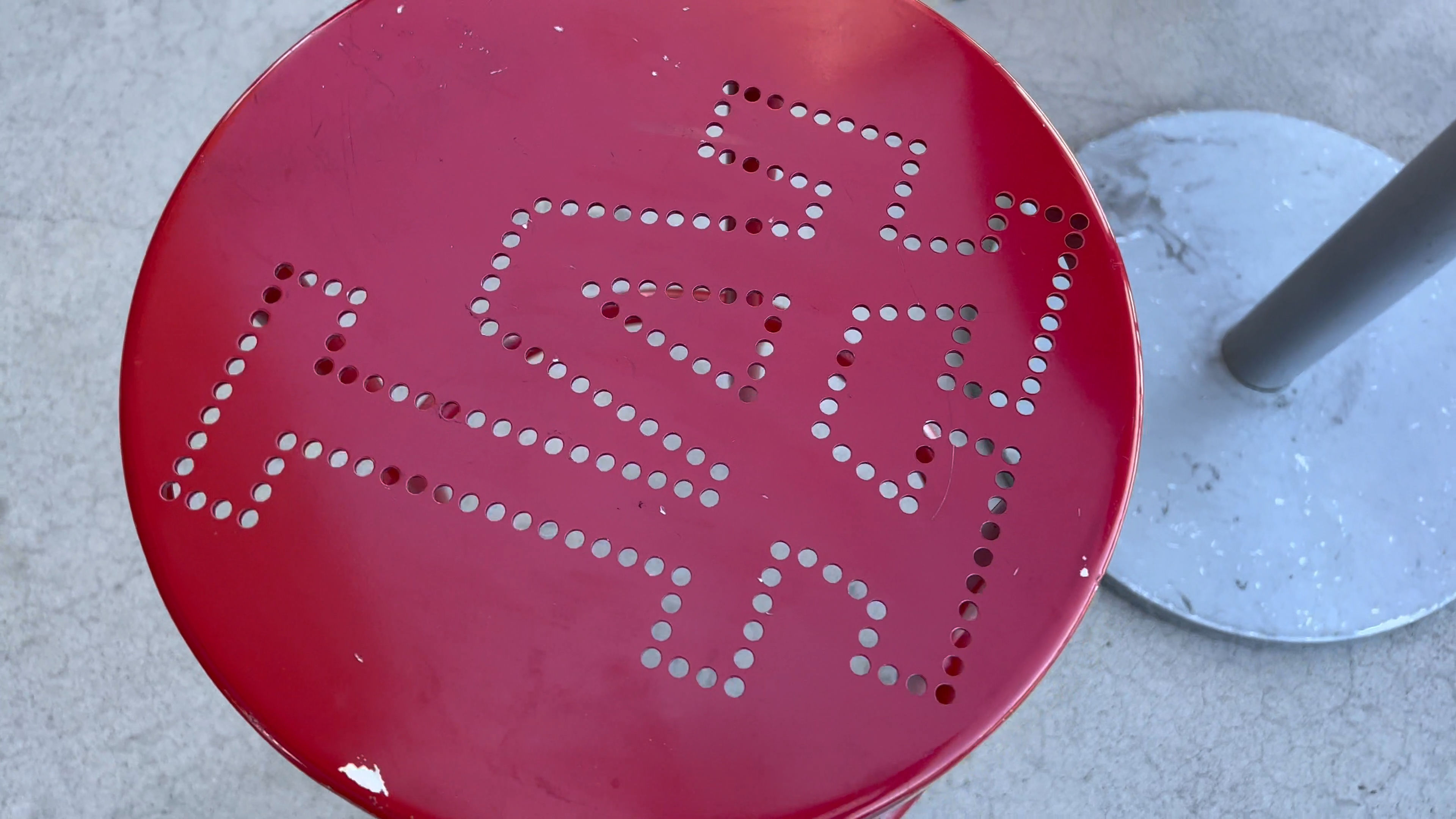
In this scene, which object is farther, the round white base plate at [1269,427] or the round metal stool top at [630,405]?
the round white base plate at [1269,427]

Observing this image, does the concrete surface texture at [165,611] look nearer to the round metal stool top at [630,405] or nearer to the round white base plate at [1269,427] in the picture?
the round white base plate at [1269,427]

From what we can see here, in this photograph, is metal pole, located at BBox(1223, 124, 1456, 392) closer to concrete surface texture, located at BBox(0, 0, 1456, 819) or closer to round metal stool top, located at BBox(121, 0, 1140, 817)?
concrete surface texture, located at BBox(0, 0, 1456, 819)

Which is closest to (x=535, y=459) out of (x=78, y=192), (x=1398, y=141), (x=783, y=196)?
(x=783, y=196)

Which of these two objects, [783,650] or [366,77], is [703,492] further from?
[366,77]

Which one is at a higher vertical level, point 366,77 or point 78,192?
point 366,77

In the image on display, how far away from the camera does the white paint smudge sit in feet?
1.42

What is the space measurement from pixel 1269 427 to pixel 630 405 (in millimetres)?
834

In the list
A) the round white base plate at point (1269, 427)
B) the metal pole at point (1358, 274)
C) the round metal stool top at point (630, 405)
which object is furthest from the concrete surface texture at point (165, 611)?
the round metal stool top at point (630, 405)

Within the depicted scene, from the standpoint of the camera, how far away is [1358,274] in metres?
0.81

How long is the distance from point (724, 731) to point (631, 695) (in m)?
0.05

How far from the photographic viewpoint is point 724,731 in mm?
437

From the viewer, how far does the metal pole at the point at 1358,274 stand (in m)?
0.73

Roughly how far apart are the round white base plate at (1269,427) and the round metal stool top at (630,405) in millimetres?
582

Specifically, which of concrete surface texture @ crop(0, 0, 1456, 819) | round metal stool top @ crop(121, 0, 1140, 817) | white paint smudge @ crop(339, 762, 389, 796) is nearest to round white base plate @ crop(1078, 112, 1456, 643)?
concrete surface texture @ crop(0, 0, 1456, 819)
